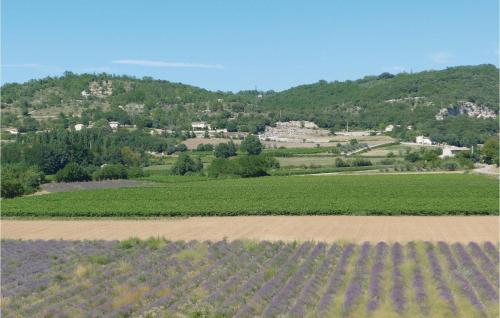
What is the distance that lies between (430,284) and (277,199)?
109 ft

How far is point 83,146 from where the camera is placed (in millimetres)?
103250

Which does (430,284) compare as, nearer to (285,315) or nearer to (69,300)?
(285,315)

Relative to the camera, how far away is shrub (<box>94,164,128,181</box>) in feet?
281

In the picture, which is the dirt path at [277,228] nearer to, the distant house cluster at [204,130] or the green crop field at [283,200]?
the green crop field at [283,200]

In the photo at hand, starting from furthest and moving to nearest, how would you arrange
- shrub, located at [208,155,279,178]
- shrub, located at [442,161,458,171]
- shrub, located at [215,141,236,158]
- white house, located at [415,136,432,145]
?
white house, located at [415,136,432,145] → shrub, located at [215,141,236,158] → shrub, located at [442,161,458,171] → shrub, located at [208,155,279,178]

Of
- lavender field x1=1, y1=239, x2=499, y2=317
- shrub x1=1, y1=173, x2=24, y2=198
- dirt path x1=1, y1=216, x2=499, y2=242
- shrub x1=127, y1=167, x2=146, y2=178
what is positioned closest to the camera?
lavender field x1=1, y1=239, x2=499, y2=317

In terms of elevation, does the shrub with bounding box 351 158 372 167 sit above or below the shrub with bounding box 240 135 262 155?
below

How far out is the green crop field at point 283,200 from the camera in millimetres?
48719

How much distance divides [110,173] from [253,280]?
6482 centimetres

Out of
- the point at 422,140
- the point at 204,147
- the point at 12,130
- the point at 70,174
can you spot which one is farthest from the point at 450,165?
the point at 12,130

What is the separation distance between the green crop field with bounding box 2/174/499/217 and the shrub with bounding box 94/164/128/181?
17.6 meters

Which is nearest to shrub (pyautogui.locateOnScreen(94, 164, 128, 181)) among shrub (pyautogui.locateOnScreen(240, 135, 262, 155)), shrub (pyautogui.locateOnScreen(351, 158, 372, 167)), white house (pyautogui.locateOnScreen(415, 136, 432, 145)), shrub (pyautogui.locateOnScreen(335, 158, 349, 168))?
shrub (pyautogui.locateOnScreen(335, 158, 349, 168))

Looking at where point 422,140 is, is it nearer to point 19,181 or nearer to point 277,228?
point 19,181

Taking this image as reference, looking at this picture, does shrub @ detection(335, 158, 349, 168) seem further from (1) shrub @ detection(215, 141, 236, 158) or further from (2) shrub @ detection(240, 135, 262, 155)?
(2) shrub @ detection(240, 135, 262, 155)
